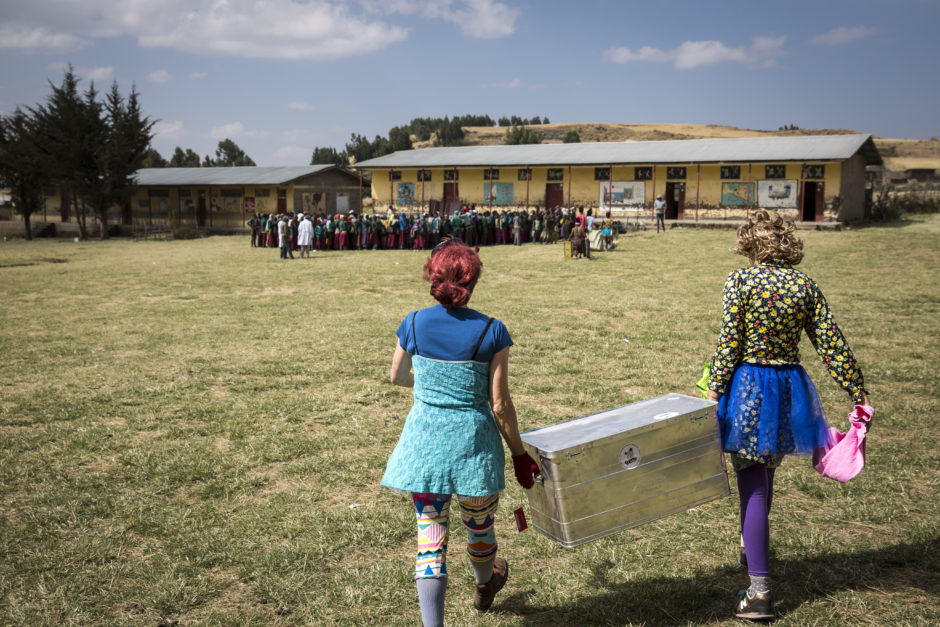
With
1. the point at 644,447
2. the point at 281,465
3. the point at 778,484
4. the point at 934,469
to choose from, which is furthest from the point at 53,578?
the point at 934,469

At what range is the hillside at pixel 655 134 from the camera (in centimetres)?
9806

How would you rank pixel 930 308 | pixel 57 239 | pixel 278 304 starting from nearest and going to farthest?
pixel 930 308 < pixel 278 304 < pixel 57 239

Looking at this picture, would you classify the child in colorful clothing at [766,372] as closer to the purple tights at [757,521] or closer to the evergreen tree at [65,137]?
the purple tights at [757,521]

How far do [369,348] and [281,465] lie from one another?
13.4 ft

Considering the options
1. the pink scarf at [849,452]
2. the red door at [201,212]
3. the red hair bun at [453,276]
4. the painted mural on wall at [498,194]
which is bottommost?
the pink scarf at [849,452]

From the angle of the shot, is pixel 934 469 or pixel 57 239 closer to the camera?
pixel 934 469

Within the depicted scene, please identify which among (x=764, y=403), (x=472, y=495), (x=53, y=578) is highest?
(x=764, y=403)

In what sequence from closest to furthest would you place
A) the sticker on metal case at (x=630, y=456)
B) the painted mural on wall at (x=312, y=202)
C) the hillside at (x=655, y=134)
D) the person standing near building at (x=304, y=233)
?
the sticker on metal case at (x=630, y=456) → the person standing near building at (x=304, y=233) → the painted mural on wall at (x=312, y=202) → the hillside at (x=655, y=134)

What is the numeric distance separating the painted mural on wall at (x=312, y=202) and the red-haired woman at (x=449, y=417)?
40.8 meters

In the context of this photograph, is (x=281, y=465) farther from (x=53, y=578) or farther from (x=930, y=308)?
(x=930, y=308)

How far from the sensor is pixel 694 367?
8.25 metres

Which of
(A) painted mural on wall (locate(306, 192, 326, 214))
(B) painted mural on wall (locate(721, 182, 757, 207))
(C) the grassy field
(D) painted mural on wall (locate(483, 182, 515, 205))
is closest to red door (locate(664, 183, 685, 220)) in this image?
(B) painted mural on wall (locate(721, 182, 757, 207))

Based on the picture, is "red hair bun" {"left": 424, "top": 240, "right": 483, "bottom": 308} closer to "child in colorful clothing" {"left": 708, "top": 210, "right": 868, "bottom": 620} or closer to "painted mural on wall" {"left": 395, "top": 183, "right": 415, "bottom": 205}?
"child in colorful clothing" {"left": 708, "top": 210, "right": 868, "bottom": 620}

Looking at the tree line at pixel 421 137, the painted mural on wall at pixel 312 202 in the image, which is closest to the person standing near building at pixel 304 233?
the painted mural on wall at pixel 312 202
